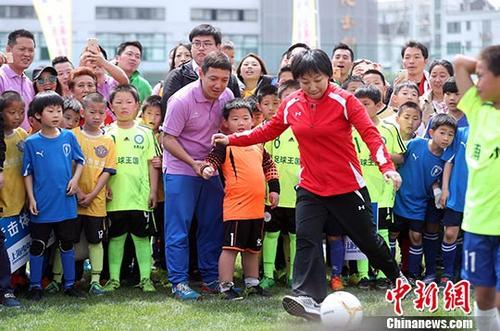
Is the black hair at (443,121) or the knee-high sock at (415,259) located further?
the knee-high sock at (415,259)

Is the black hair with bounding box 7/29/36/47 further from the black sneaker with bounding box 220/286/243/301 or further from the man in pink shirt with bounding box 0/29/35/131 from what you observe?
the black sneaker with bounding box 220/286/243/301

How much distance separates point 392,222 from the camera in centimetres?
800

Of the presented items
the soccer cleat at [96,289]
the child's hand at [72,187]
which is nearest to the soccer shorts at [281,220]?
the soccer cleat at [96,289]

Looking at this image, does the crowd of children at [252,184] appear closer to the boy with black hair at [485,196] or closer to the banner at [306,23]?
the boy with black hair at [485,196]

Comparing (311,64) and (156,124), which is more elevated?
(311,64)

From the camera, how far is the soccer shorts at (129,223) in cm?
760

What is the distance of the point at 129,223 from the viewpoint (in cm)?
763

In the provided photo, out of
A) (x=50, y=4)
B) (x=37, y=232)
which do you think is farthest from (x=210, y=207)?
(x=50, y=4)

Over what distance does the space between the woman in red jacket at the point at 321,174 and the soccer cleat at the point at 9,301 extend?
7.45ft

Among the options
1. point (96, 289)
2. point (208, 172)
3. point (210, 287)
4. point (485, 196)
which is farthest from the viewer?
point (210, 287)

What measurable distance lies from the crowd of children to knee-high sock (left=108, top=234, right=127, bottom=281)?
1cm

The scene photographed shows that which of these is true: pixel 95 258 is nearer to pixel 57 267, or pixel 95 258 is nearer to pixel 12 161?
pixel 57 267

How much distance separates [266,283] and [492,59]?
11.5ft

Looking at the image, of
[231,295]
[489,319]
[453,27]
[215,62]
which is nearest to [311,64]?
[215,62]
